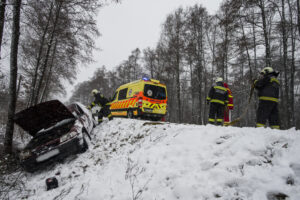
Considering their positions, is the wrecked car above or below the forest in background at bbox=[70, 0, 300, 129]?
below

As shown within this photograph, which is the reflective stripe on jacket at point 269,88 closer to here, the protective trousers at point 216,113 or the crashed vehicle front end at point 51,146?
the protective trousers at point 216,113

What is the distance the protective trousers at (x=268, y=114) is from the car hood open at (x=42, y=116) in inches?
223

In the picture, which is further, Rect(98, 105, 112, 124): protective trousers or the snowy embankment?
Rect(98, 105, 112, 124): protective trousers

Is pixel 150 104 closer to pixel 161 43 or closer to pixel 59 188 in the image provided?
pixel 59 188

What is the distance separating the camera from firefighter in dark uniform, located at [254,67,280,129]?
4258 millimetres

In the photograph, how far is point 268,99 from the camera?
4277 millimetres

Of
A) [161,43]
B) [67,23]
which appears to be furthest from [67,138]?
[161,43]

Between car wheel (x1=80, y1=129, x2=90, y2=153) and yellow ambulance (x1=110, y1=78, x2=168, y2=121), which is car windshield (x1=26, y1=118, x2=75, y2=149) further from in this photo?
yellow ambulance (x1=110, y1=78, x2=168, y2=121)

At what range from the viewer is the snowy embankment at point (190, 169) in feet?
7.23

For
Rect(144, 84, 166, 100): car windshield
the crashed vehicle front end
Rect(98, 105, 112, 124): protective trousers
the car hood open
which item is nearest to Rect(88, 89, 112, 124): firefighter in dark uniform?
Rect(98, 105, 112, 124): protective trousers

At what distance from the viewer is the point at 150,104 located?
29.1 ft

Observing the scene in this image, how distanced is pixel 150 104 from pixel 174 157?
5.70 metres

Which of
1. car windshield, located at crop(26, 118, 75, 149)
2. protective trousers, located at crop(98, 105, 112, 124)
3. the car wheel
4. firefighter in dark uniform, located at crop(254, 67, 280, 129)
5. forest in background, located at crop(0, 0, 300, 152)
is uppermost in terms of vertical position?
forest in background, located at crop(0, 0, 300, 152)

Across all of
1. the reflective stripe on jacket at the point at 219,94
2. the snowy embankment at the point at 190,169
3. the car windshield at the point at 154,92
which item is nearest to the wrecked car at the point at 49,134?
the snowy embankment at the point at 190,169
